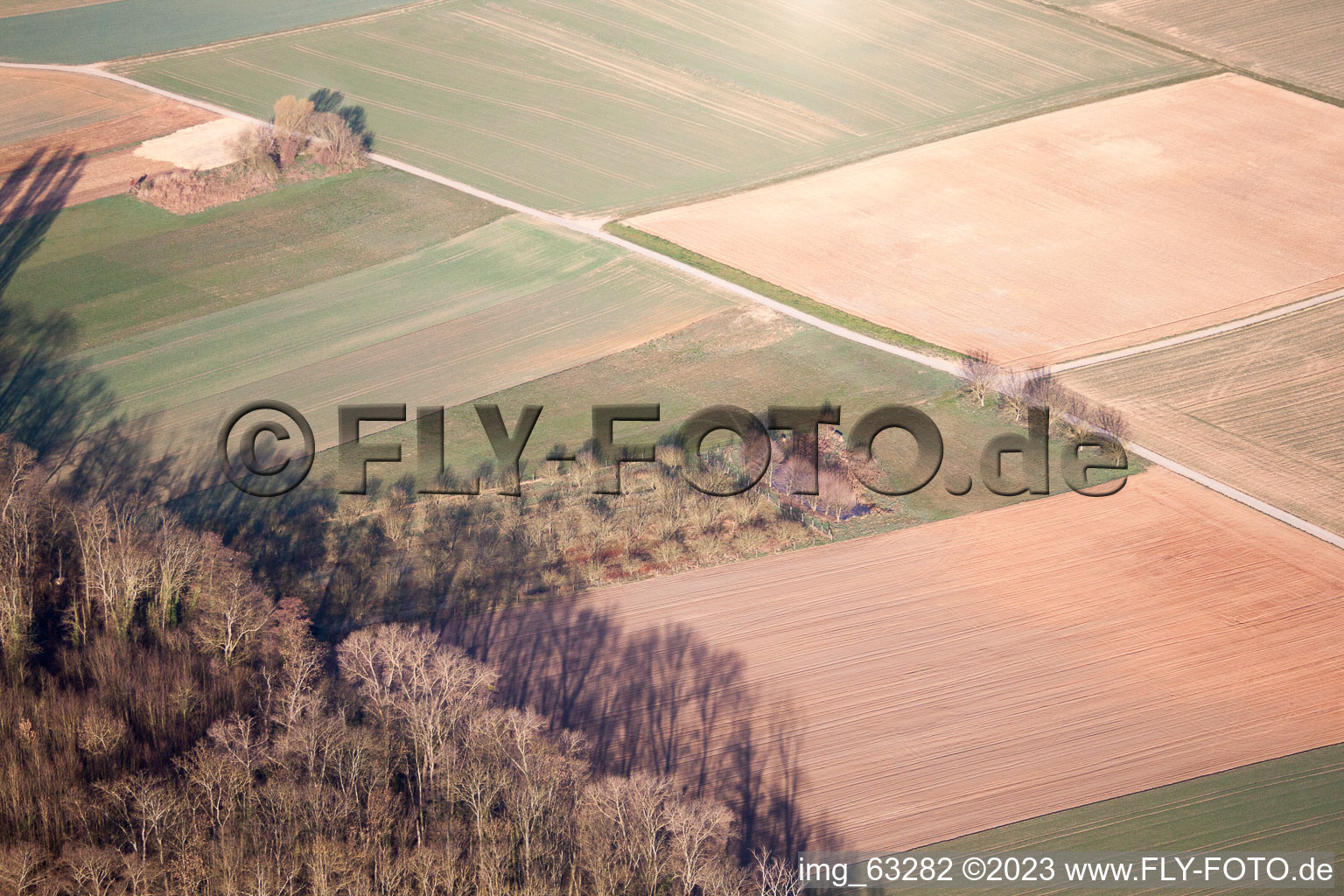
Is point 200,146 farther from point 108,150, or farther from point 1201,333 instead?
point 1201,333

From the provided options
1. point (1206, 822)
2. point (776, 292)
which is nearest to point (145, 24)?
point (776, 292)

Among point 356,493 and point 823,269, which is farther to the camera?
point 823,269

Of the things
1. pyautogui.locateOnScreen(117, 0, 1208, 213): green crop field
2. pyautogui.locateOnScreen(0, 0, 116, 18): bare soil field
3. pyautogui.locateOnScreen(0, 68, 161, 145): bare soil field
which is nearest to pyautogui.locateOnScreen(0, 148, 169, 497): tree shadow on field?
pyautogui.locateOnScreen(0, 68, 161, 145): bare soil field

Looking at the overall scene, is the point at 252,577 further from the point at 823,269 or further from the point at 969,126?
the point at 969,126

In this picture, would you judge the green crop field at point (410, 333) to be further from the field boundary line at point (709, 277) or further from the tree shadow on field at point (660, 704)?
the tree shadow on field at point (660, 704)

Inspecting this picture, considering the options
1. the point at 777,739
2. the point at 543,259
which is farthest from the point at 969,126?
the point at 777,739

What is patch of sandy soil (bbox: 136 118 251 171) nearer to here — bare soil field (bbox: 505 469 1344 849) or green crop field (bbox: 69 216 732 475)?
green crop field (bbox: 69 216 732 475)
